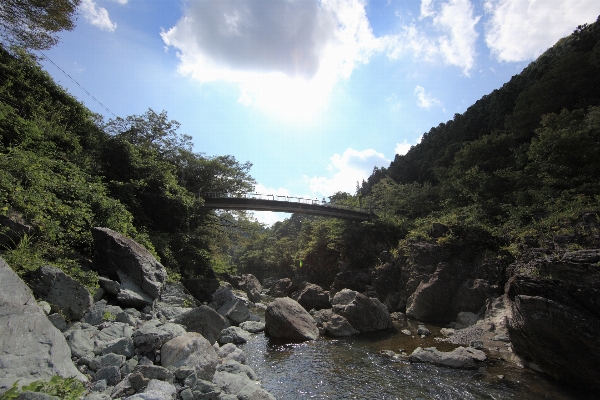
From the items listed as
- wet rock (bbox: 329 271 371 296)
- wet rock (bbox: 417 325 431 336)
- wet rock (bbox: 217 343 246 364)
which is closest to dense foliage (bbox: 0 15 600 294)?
wet rock (bbox: 329 271 371 296)

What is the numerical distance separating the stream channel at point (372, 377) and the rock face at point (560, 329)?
61 cm

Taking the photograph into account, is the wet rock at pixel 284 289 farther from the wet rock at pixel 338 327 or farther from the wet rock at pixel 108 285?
the wet rock at pixel 108 285

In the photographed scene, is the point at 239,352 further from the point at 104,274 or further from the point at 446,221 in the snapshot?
the point at 446,221

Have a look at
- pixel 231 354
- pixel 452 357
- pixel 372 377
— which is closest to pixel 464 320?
pixel 452 357

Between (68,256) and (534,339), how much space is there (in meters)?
15.2

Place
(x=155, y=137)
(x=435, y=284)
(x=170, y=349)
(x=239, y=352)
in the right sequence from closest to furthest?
(x=170, y=349) → (x=239, y=352) → (x=435, y=284) → (x=155, y=137)

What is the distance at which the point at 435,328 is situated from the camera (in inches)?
674

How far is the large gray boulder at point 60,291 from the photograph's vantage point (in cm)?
653

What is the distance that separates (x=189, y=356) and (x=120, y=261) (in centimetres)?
450

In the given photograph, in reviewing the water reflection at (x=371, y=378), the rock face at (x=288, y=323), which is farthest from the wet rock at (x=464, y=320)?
the rock face at (x=288, y=323)

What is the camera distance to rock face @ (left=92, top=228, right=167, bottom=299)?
9.77m

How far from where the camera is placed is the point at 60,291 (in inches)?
266

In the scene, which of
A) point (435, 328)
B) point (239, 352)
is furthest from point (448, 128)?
point (239, 352)

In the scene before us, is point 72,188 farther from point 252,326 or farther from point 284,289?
point 284,289
